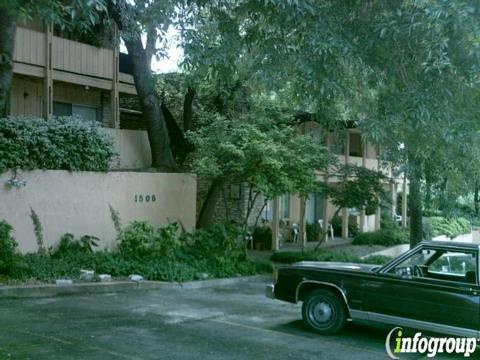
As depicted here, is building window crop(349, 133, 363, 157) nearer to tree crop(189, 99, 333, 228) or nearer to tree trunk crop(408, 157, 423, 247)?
tree trunk crop(408, 157, 423, 247)

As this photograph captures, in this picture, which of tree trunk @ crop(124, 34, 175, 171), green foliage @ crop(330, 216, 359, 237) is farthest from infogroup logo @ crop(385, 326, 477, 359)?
green foliage @ crop(330, 216, 359, 237)

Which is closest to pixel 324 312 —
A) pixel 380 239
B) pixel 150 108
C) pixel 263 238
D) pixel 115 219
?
pixel 115 219

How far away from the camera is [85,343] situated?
7.19m

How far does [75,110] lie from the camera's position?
744 inches

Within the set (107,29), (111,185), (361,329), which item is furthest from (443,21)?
(107,29)

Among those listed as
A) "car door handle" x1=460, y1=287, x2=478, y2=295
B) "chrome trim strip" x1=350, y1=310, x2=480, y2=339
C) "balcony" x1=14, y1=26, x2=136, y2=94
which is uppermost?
"balcony" x1=14, y1=26, x2=136, y2=94

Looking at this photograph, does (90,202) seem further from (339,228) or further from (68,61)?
(339,228)

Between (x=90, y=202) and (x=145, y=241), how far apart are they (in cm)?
168

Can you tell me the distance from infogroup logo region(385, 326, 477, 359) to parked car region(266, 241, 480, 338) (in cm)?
30

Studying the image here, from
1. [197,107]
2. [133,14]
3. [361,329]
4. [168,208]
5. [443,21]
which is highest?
[133,14]

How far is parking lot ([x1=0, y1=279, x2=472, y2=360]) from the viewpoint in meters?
6.94

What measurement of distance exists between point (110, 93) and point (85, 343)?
1301 cm

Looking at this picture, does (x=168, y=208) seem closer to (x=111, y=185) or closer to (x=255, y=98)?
(x=111, y=185)

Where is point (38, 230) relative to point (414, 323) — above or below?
above
